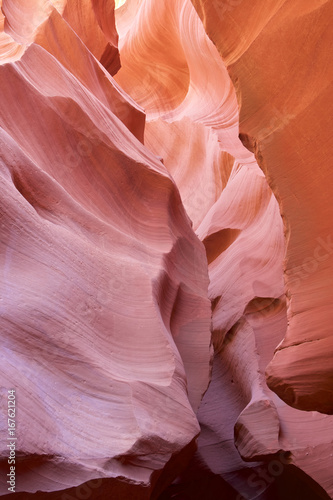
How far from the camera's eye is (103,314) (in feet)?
9.93

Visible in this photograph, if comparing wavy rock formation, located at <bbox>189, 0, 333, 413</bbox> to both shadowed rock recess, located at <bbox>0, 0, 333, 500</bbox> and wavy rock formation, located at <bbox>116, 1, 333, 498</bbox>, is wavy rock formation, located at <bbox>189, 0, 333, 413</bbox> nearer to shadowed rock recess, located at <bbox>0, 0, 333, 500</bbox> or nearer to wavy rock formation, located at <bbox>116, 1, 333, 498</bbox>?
shadowed rock recess, located at <bbox>0, 0, 333, 500</bbox>

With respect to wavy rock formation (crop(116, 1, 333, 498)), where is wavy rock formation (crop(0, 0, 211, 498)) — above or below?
above

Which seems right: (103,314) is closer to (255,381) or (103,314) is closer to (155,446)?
(155,446)

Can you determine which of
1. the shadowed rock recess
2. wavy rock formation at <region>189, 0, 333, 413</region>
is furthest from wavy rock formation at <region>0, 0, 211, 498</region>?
wavy rock formation at <region>189, 0, 333, 413</region>

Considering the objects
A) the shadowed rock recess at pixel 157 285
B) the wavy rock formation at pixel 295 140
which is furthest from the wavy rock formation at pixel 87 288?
the wavy rock formation at pixel 295 140

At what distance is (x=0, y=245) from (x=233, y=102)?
4258 mm

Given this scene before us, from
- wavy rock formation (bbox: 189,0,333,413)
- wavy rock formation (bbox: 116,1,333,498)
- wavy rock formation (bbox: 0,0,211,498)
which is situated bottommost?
wavy rock formation (bbox: 116,1,333,498)

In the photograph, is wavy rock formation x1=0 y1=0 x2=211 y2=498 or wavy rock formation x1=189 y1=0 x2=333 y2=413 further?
wavy rock formation x1=189 y1=0 x2=333 y2=413

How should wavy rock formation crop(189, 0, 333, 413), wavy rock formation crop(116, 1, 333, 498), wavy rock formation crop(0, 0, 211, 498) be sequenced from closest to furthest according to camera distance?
wavy rock formation crop(0, 0, 211, 498) < wavy rock formation crop(189, 0, 333, 413) < wavy rock formation crop(116, 1, 333, 498)

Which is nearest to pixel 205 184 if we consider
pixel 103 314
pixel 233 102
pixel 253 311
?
pixel 233 102

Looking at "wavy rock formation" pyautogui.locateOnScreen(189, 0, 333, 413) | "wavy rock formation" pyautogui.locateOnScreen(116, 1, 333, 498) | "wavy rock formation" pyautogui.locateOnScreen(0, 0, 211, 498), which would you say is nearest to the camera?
"wavy rock formation" pyautogui.locateOnScreen(0, 0, 211, 498)

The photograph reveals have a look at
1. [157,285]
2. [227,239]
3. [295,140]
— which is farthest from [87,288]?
[227,239]

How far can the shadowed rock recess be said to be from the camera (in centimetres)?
259

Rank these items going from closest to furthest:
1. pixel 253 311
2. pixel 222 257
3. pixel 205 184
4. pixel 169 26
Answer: pixel 253 311 < pixel 222 257 < pixel 205 184 < pixel 169 26
